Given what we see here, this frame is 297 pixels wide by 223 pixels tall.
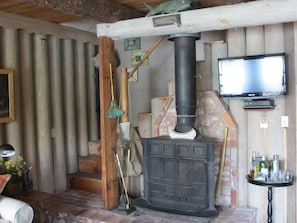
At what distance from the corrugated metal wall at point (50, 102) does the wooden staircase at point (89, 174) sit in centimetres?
9

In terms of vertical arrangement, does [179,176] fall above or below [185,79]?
below

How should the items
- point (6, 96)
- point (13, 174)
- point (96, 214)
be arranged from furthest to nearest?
point (6, 96) → point (96, 214) → point (13, 174)

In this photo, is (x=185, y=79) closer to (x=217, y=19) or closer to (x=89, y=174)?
(x=217, y=19)

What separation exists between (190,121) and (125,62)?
201 centimetres

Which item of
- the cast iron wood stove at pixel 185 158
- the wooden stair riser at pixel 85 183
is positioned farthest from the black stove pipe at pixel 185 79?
the wooden stair riser at pixel 85 183

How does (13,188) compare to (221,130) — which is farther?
(221,130)

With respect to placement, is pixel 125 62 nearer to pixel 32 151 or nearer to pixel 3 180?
pixel 32 151

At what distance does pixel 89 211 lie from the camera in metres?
3.74

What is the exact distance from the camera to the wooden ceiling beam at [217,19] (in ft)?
9.25

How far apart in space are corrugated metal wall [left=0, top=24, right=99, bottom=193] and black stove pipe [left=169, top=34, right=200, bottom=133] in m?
1.82

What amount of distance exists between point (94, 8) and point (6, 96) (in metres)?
1.51

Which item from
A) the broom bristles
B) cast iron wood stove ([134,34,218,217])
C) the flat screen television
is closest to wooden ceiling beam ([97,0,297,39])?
cast iron wood stove ([134,34,218,217])

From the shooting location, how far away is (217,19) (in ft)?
10.1

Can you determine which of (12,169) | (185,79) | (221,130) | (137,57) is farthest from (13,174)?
(137,57)
